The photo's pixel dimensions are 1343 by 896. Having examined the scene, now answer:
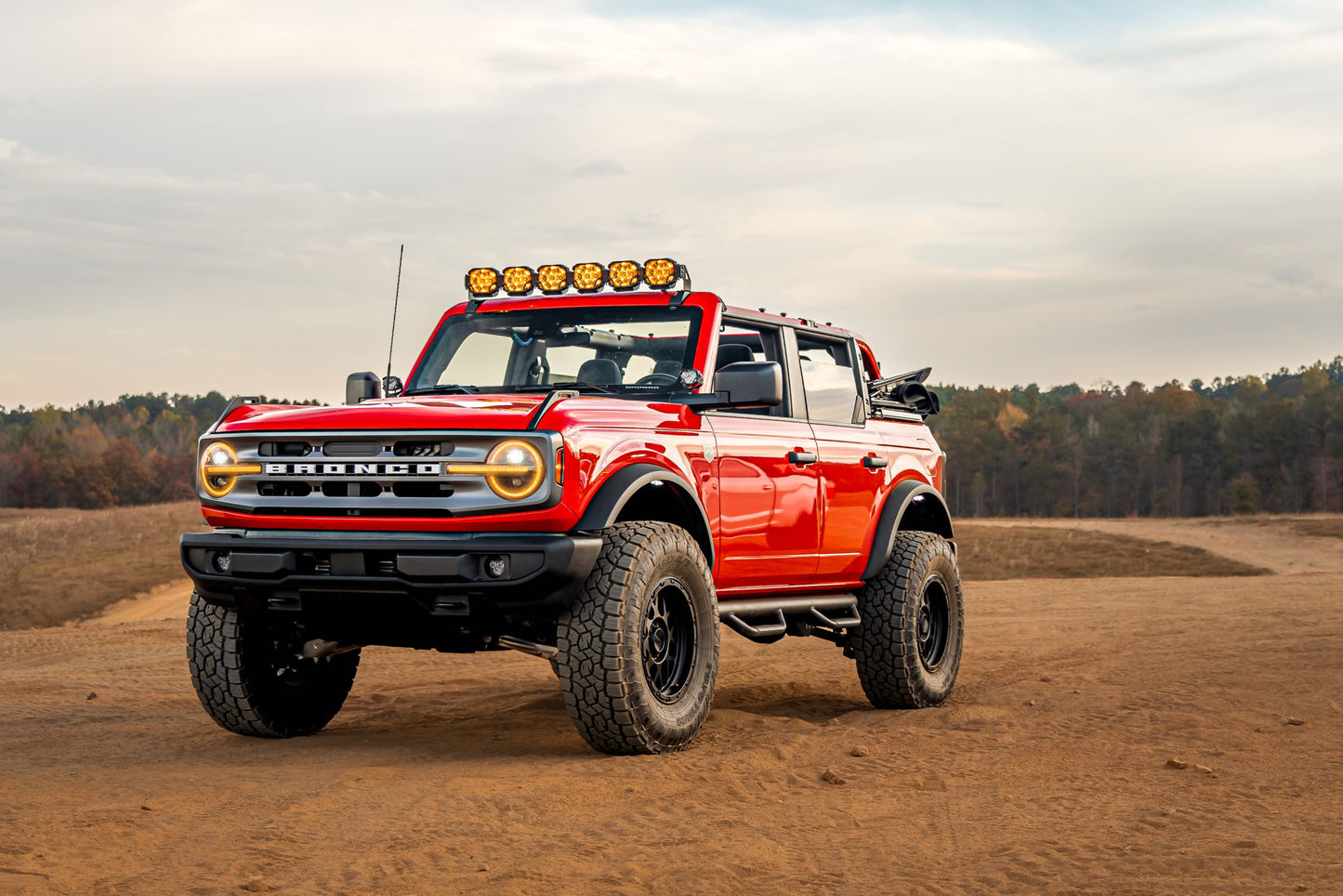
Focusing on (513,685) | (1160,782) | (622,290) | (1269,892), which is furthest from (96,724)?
(1269,892)

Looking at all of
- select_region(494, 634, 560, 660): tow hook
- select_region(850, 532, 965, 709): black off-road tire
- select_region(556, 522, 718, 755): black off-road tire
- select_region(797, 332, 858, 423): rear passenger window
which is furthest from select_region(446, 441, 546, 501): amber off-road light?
select_region(850, 532, 965, 709): black off-road tire

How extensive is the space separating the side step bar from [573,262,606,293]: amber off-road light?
6.73 ft

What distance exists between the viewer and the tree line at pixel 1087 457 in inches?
4097

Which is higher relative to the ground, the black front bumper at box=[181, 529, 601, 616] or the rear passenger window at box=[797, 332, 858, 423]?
the rear passenger window at box=[797, 332, 858, 423]

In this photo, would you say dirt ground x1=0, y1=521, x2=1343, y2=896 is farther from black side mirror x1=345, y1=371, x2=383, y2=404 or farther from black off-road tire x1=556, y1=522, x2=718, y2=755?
black side mirror x1=345, y1=371, x2=383, y2=404

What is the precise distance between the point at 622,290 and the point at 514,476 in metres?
2.31

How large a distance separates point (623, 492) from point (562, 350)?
1.88 metres

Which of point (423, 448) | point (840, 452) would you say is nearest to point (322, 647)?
point (423, 448)

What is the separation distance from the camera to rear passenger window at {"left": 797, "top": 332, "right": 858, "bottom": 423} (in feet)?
28.4

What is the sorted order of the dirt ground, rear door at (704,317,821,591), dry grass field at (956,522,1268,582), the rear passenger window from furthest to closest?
dry grass field at (956,522,1268,582)
the rear passenger window
rear door at (704,317,821,591)
the dirt ground

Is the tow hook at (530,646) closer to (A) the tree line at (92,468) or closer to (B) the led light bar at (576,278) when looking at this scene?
(B) the led light bar at (576,278)

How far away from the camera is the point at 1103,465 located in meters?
120

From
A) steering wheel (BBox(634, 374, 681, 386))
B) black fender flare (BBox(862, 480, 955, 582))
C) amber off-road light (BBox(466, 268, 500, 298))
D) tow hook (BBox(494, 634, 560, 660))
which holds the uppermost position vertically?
amber off-road light (BBox(466, 268, 500, 298))

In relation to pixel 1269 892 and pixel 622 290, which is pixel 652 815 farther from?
pixel 622 290
